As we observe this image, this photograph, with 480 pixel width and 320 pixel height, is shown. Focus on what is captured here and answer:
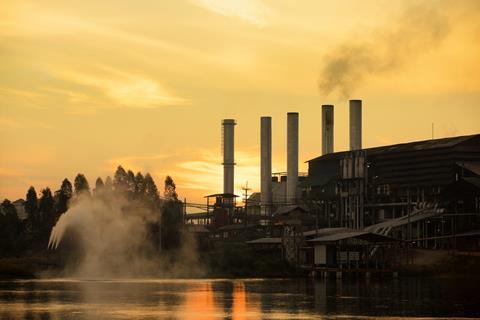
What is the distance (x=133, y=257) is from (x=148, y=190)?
198ft

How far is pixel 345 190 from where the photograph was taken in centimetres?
17862

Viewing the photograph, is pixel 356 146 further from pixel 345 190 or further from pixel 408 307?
pixel 408 307

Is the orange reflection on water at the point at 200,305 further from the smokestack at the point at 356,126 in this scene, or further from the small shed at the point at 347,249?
the smokestack at the point at 356,126

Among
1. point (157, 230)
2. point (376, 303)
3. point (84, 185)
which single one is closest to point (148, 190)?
point (84, 185)

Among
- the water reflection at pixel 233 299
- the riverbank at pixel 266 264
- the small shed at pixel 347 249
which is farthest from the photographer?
the riverbank at pixel 266 264

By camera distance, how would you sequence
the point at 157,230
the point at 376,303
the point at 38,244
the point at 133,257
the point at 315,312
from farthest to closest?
the point at 38,244 → the point at 157,230 → the point at 133,257 → the point at 376,303 → the point at 315,312

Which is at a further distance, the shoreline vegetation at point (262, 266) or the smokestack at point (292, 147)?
the smokestack at point (292, 147)

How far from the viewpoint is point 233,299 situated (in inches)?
3467

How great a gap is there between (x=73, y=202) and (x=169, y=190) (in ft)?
127

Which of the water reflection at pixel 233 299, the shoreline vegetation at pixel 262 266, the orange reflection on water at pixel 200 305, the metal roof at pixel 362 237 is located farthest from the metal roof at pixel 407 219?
the orange reflection on water at pixel 200 305

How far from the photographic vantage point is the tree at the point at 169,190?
639 feet

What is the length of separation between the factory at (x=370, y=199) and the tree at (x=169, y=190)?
33.0 ft

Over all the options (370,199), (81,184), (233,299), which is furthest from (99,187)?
(233,299)

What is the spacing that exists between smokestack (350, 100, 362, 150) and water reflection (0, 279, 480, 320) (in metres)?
69.7
